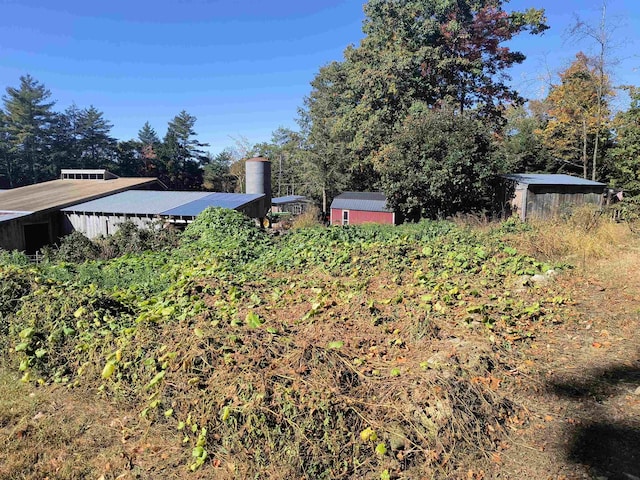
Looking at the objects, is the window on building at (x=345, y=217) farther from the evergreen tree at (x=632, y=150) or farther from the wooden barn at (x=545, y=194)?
the evergreen tree at (x=632, y=150)

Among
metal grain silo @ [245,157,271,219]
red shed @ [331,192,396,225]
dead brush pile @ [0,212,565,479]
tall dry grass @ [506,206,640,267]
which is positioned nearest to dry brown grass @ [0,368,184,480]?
dead brush pile @ [0,212,565,479]

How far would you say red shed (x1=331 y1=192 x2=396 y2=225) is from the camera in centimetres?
1970

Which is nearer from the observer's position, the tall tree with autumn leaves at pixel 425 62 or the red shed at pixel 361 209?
the tall tree with autumn leaves at pixel 425 62

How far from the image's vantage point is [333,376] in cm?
306

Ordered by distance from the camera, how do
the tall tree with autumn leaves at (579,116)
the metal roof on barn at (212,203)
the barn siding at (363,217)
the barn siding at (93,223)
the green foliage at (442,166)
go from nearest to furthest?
the green foliage at (442,166) < the metal roof on barn at (212,203) < the barn siding at (93,223) < the tall tree with autumn leaves at (579,116) < the barn siding at (363,217)

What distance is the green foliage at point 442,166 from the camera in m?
13.2

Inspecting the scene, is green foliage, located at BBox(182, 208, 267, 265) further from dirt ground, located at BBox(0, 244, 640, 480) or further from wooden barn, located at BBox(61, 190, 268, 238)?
dirt ground, located at BBox(0, 244, 640, 480)

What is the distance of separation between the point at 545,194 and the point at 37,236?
20940 millimetres

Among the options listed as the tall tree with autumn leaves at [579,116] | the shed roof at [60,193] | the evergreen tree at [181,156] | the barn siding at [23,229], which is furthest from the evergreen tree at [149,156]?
the tall tree with autumn leaves at [579,116]

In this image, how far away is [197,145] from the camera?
46594 millimetres

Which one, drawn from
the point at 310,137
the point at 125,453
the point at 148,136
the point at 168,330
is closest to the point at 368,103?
the point at 310,137

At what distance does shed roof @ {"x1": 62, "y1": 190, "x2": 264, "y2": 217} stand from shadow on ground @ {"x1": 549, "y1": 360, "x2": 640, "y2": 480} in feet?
42.3

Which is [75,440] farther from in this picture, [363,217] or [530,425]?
[363,217]

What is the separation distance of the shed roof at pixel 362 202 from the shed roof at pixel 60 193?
11.3 metres
